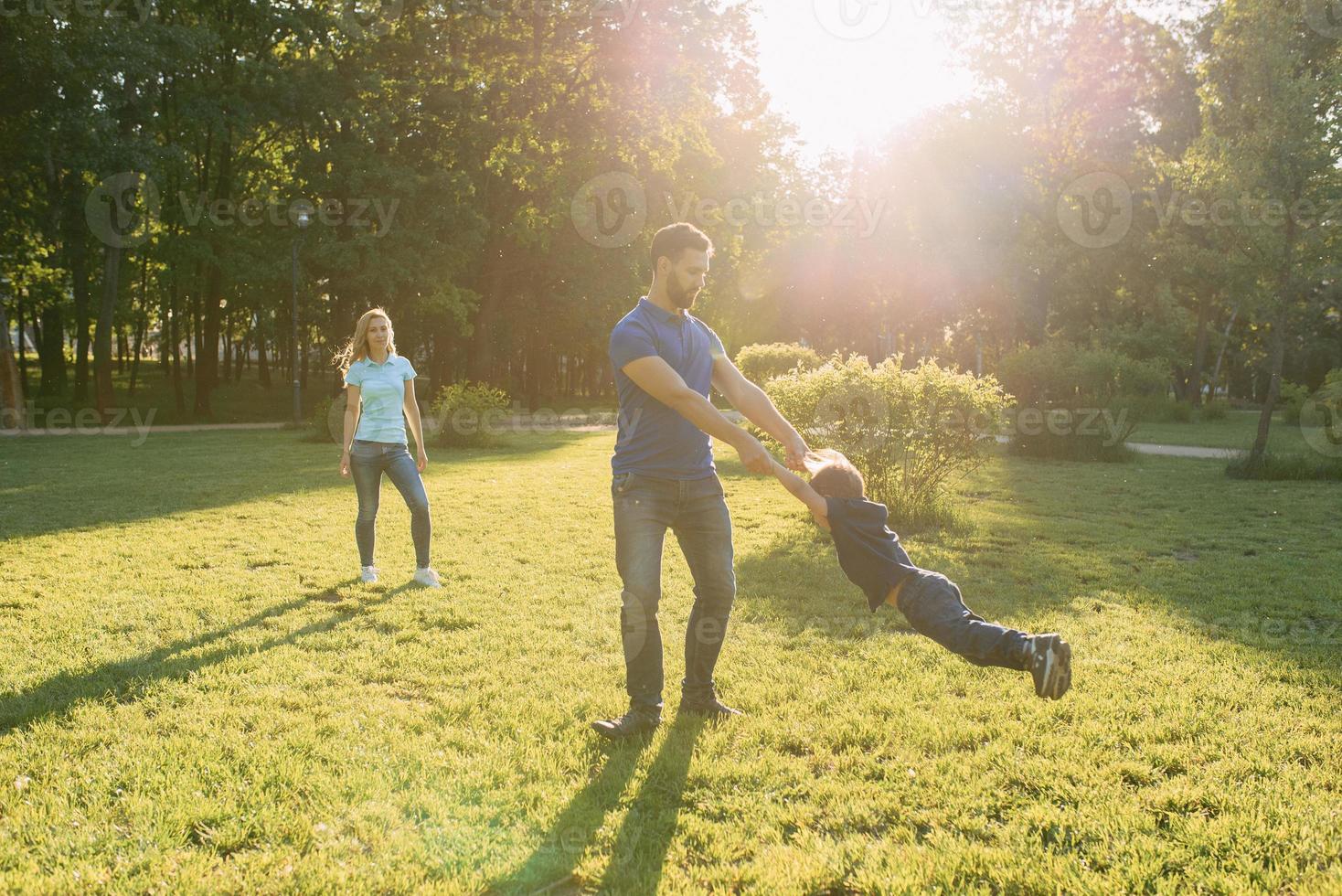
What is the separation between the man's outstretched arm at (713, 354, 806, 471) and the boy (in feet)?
0.27

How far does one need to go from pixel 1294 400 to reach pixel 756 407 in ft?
110

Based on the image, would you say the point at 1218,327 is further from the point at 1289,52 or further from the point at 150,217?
the point at 150,217

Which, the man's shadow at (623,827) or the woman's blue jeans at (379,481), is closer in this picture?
the man's shadow at (623,827)

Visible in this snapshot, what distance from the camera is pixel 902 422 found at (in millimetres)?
9367

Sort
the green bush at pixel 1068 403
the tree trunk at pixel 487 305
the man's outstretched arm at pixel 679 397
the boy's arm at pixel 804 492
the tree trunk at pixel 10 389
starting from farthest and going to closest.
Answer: the tree trunk at pixel 487 305, the tree trunk at pixel 10 389, the green bush at pixel 1068 403, the man's outstretched arm at pixel 679 397, the boy's arm at pixel 804 492

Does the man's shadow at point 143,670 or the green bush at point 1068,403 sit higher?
the green bush at point 1068,403

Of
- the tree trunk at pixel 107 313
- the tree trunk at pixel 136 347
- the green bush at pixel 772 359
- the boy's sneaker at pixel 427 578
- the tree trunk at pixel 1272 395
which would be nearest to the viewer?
the boy's sneaker at pixel 427 578

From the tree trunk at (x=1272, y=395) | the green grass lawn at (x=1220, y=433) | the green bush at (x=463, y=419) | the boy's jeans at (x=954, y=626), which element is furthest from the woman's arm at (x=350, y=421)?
the green grass lawn at (x=1220, y=433)

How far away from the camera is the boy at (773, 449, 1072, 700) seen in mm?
3230

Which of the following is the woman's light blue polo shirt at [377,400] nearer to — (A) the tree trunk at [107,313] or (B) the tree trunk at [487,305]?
(A) the tree trunk at [107,313]

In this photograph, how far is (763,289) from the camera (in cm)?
5147

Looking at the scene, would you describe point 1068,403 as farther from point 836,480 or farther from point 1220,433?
point 836,480

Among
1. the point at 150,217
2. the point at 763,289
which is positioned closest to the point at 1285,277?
the point at 150,217

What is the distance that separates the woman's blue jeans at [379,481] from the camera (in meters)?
7.12
